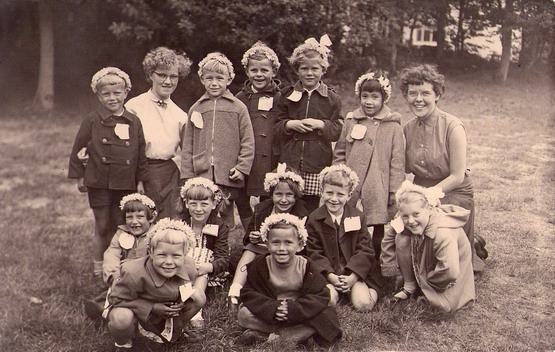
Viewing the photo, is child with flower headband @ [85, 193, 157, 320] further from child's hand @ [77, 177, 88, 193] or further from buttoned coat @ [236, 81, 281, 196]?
buttoned coat @ [236, 81, 281, 196]

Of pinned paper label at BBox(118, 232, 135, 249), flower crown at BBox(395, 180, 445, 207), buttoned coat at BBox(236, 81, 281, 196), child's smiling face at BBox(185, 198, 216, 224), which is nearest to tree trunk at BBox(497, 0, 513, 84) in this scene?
buttoned coat at BBox(236, 81, 281, 196)

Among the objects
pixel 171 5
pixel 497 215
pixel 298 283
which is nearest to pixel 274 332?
pixel 298 283

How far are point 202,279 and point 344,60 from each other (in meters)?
8.54

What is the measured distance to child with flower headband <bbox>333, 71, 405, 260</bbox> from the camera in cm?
480

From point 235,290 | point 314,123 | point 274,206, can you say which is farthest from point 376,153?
point 235,290

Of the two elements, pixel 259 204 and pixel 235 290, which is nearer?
pixel 235 290

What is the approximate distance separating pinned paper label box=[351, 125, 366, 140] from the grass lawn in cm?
136

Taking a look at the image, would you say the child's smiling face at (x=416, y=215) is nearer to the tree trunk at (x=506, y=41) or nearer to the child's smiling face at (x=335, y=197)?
the child's smiling face at (x=335, y=197)

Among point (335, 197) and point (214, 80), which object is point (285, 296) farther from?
point (214, 80)

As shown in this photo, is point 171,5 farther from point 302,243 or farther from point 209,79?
point 302,243

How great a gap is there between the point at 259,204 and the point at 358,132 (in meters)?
1.01

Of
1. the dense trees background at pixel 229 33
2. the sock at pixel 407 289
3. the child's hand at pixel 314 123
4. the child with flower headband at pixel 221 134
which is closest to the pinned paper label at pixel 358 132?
the child's hand at pixel 314 123

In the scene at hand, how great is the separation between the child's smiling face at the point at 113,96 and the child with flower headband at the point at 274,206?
1.40 metres

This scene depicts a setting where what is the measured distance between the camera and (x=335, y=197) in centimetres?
452
